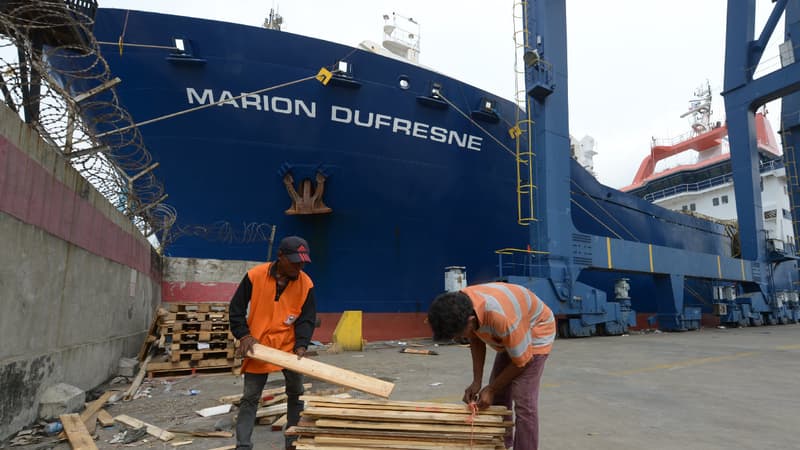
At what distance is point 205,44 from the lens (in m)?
9.32

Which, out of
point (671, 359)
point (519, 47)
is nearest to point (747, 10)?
point (519, 47)

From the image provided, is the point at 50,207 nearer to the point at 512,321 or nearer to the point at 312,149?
the point at 512,321

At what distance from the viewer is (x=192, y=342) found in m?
6.78

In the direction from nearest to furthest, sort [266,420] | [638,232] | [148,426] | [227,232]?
[148,426] → [266,420] → [227,232] → [638,232]

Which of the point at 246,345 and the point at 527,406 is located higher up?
the point at 246,345

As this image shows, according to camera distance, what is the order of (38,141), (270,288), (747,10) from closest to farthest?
(270,288)
(38,141)
(747,10)

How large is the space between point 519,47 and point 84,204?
11229mm

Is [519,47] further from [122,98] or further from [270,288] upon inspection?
[270,288]

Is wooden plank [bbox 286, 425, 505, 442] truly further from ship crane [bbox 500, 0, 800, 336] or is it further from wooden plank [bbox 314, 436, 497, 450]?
ship crane [bbox 500, 0, 800, 336]

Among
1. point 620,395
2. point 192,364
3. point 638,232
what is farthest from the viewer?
point 638,232

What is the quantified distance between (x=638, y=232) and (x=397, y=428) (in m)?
17.1

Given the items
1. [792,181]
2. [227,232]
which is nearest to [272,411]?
[227,232]

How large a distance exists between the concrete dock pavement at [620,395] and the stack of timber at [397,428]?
858 millimetres

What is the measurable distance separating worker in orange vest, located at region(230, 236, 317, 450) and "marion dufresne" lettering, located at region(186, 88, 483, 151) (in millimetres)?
7082
